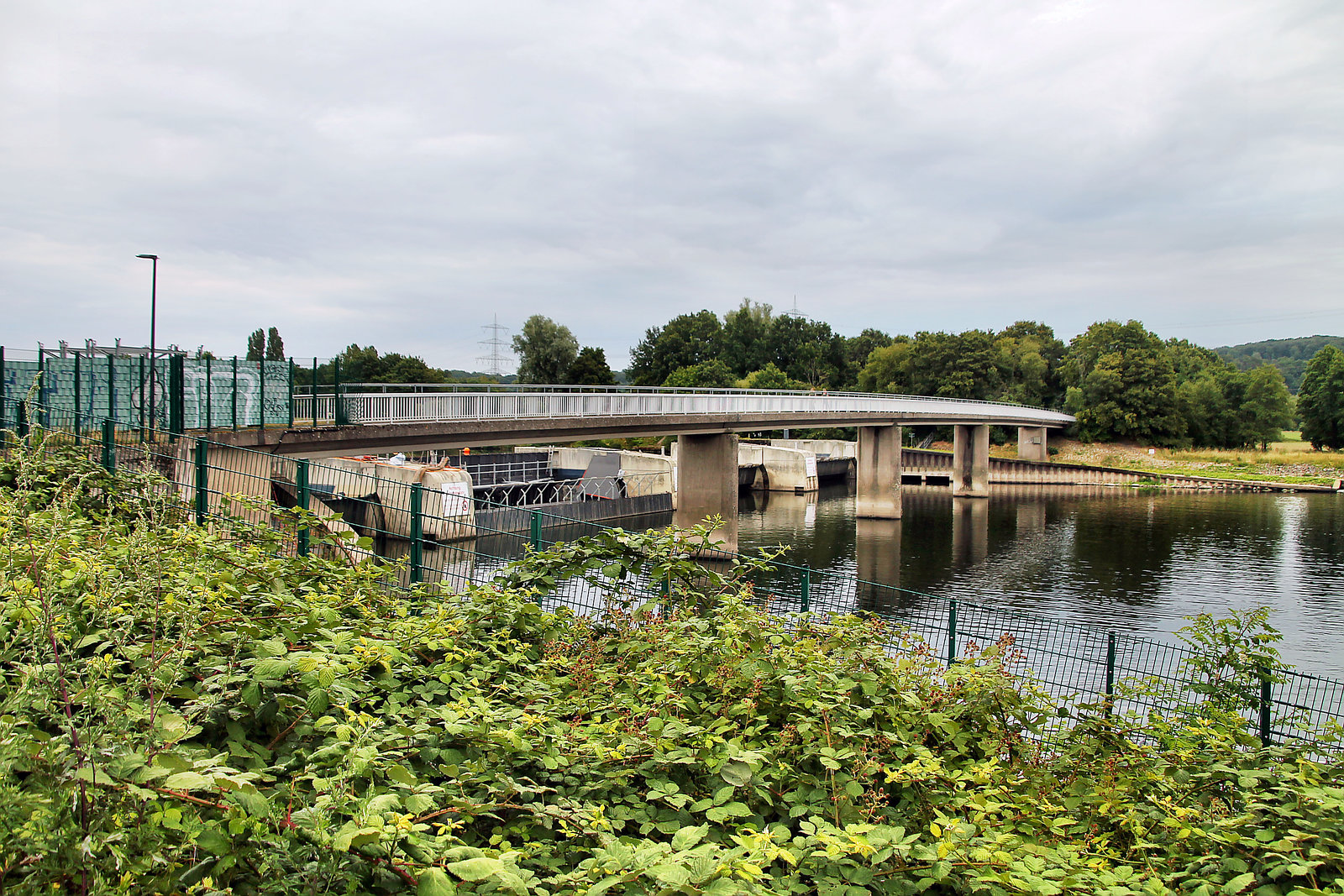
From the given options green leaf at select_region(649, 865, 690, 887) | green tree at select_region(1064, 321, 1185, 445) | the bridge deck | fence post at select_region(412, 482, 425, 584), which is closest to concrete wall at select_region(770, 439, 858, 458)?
green tree at select_region(1064, 321, 1185, 445)

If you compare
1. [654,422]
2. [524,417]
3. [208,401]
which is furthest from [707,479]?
[208,401]

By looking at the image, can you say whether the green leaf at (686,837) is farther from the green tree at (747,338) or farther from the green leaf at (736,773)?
the green tree at (747,338)

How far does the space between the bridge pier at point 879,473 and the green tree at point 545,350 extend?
170ft

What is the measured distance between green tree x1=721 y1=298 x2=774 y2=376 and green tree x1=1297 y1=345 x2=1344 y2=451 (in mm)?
65560

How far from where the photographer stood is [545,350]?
96.9 meters

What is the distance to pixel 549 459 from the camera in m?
60.4

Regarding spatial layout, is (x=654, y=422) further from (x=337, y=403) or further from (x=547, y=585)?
(x=547, y=585)

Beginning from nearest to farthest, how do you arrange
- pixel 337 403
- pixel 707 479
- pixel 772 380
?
pixel 337 403 → pixel 707 479 → pixel 772 380

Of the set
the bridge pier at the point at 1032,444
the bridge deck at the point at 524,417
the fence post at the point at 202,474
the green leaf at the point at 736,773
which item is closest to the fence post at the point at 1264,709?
the green leaf at the point at 736,773

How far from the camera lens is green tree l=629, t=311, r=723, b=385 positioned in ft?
400

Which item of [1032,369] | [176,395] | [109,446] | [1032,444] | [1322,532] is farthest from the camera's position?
[1032,369]

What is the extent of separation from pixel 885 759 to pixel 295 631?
11.4 ft

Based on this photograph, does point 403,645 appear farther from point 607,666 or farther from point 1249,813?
point 1249,813

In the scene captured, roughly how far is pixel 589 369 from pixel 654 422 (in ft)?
213
